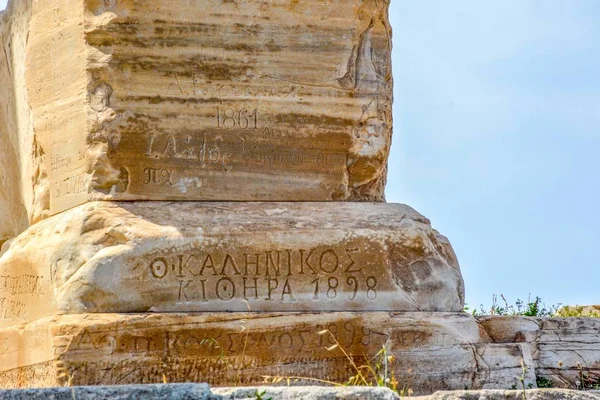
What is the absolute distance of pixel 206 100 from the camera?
7.20 m

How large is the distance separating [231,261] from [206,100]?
956 mm

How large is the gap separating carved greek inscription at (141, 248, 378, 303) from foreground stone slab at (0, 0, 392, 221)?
45 centimetres

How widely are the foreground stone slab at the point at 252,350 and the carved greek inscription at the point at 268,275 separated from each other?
146mm

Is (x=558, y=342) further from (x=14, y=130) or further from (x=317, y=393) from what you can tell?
(x=14, y=130)

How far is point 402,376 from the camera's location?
271 inches

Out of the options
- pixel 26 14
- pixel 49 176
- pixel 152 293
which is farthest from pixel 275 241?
pixel 26 14

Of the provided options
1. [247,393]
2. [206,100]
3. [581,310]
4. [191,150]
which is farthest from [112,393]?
[581,310]

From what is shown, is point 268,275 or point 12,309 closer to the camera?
point 268,275

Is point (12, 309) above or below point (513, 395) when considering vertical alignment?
above

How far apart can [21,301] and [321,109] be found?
6.70 ft

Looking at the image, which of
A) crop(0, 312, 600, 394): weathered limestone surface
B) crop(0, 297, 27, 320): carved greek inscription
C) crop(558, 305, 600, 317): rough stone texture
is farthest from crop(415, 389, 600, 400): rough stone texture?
crop(558, 305, 600, 317): rough stone texture

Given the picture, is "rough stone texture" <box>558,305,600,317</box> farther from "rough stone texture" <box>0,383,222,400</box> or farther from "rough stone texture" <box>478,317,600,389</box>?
"rough stone texture" <box>0,383,222,400</box>

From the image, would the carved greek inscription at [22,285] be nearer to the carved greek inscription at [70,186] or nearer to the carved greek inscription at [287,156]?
the carved greek inscription at [70,186]

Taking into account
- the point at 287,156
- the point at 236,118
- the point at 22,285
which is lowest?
the point at 22,285
